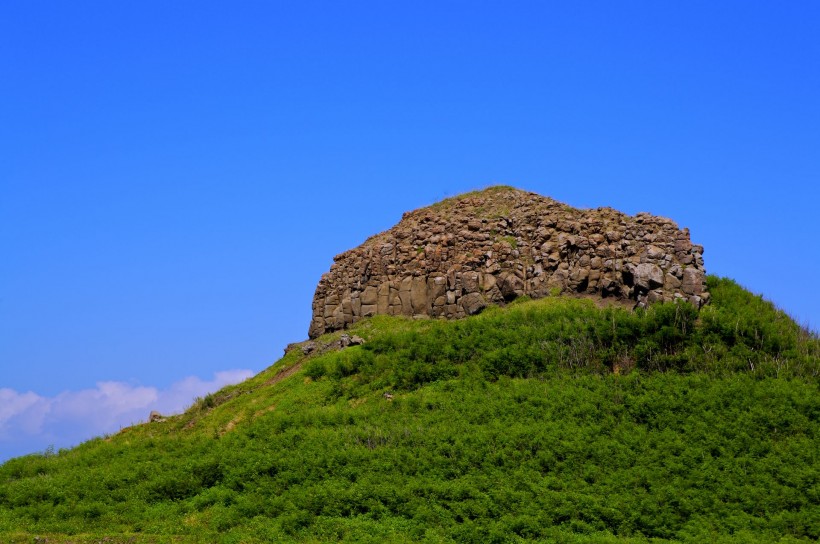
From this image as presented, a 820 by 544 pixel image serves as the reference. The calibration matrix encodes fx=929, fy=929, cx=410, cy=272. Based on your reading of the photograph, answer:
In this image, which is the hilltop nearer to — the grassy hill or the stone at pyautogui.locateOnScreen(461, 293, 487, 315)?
the grassy hill

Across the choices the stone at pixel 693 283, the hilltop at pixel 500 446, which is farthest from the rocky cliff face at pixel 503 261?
the hilltop at pixel 500 446

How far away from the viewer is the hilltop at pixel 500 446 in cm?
2553

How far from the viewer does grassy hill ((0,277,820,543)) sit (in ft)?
83.7

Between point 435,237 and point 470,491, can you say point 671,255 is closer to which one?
point 435,237

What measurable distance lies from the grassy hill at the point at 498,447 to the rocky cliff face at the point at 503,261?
1333 millimetres

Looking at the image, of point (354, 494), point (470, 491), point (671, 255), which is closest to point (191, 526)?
point (354, 494)

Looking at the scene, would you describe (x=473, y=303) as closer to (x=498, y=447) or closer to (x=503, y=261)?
(x=503, y=261)

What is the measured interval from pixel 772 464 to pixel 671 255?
36.7 feet

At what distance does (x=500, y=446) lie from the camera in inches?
1148

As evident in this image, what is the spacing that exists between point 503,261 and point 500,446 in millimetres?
12082

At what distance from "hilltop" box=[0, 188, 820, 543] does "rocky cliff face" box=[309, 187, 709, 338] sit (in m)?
0.67

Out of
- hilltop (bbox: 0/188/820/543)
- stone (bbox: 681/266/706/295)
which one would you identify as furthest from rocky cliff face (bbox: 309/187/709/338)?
hilltop (bbox: 0/188/820/543)

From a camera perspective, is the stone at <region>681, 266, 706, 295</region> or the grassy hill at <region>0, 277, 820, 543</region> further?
the stone at <region>681, 266, 706, 295</region>

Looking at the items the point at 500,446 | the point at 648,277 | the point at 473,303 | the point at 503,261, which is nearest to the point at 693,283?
the point at 648,277
